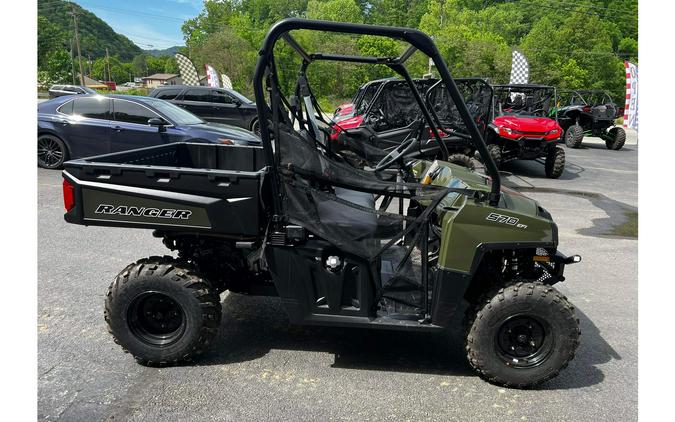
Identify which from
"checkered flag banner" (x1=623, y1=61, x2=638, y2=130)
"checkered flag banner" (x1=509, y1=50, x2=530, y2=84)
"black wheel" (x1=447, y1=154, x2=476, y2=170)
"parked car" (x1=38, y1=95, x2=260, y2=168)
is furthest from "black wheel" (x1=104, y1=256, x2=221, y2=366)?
"checkered flag banner" (x1=509, y1=50, x2=530, y2=84)

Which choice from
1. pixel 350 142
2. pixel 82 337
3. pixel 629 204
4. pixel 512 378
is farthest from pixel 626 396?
pixel 629 204

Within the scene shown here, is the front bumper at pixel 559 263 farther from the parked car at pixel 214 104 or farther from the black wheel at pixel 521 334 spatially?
the parked car at pixel 214 104

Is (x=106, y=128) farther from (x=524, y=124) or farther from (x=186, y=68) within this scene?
(x=186, y=68)

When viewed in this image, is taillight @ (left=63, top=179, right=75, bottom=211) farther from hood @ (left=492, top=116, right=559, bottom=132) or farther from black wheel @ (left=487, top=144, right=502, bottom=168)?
hood @ (left=492, top=116, right=559, bottom=132)

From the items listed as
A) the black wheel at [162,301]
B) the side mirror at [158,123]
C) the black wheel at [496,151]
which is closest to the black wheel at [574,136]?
the black wheel at [496,151]

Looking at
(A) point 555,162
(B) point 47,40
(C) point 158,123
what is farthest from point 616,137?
(B) point 47,40

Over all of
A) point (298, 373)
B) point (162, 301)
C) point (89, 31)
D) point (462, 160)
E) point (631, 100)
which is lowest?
point (298, 373)

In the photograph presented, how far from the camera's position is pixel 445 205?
3.41 meters

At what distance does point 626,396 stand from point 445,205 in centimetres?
165

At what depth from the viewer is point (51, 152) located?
9.53m

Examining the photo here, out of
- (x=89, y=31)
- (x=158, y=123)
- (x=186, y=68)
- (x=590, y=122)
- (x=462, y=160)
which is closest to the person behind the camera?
(x=158, y=123)

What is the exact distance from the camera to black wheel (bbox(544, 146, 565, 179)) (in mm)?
11398

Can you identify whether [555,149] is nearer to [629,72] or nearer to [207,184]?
[629,72]

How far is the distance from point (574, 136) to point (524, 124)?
7.56 m
